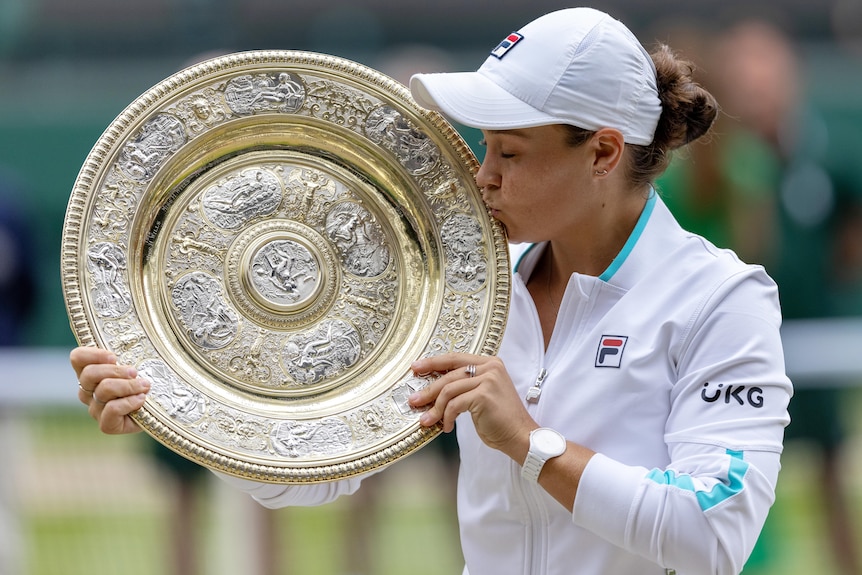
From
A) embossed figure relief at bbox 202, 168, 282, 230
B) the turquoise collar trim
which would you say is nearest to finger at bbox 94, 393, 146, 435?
embossed figure relief at bbox 202, 168, 282, 230

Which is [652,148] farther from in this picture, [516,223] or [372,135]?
[372,135]

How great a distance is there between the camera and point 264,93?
189cm

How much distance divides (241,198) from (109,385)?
0.38m

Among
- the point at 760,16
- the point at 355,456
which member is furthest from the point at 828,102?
the point at 355,456

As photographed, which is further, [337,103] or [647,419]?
[337,103]

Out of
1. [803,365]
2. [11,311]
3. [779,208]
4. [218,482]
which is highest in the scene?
[779,208]

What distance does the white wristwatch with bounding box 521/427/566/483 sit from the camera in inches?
67.9

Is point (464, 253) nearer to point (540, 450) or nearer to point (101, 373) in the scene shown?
point (540, 450)

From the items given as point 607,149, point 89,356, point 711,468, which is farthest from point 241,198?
point 711,468

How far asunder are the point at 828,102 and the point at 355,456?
4777 mm

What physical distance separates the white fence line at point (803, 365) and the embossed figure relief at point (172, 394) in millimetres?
2421

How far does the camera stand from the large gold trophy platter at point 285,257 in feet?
5.90

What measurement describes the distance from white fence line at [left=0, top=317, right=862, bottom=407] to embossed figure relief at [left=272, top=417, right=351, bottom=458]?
2.48 meters

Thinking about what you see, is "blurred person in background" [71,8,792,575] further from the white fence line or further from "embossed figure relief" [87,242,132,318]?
the white fence line
